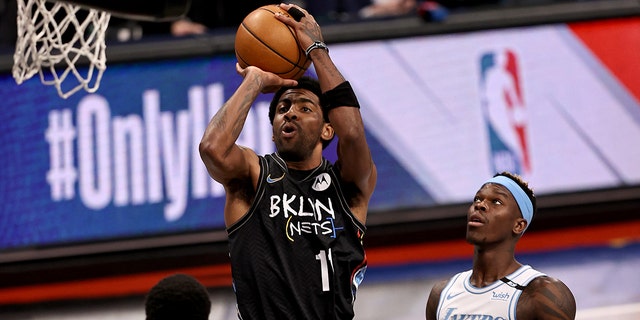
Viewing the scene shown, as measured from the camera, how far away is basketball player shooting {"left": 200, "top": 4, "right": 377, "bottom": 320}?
15.1ft

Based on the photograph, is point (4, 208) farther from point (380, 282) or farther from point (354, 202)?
point (354, 202)

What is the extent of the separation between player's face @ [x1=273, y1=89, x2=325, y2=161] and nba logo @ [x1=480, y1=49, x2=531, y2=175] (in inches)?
176

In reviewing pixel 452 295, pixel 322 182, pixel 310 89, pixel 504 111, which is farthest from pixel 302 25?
pixel 504 111

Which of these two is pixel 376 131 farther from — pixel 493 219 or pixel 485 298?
pixel 485 298

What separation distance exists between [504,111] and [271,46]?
473 centimetres

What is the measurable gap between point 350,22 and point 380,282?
2.29 meters

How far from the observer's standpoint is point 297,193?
477cm

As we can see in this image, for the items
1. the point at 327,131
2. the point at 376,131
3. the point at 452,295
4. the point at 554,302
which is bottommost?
the point at 376,131

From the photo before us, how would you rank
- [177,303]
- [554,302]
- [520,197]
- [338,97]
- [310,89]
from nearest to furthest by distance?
[177,303]
[554,302]
[338,97]
[310,89]
[520,197]

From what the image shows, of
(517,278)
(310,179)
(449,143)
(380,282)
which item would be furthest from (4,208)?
(517,278)

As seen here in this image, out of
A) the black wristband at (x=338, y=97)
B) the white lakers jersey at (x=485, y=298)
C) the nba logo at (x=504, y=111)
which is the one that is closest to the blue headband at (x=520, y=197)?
the white lakers jersey at (x=485, y=298)

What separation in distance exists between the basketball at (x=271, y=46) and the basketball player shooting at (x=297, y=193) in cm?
5

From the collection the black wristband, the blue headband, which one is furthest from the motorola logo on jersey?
the blue headband

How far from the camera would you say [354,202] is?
488 cm
